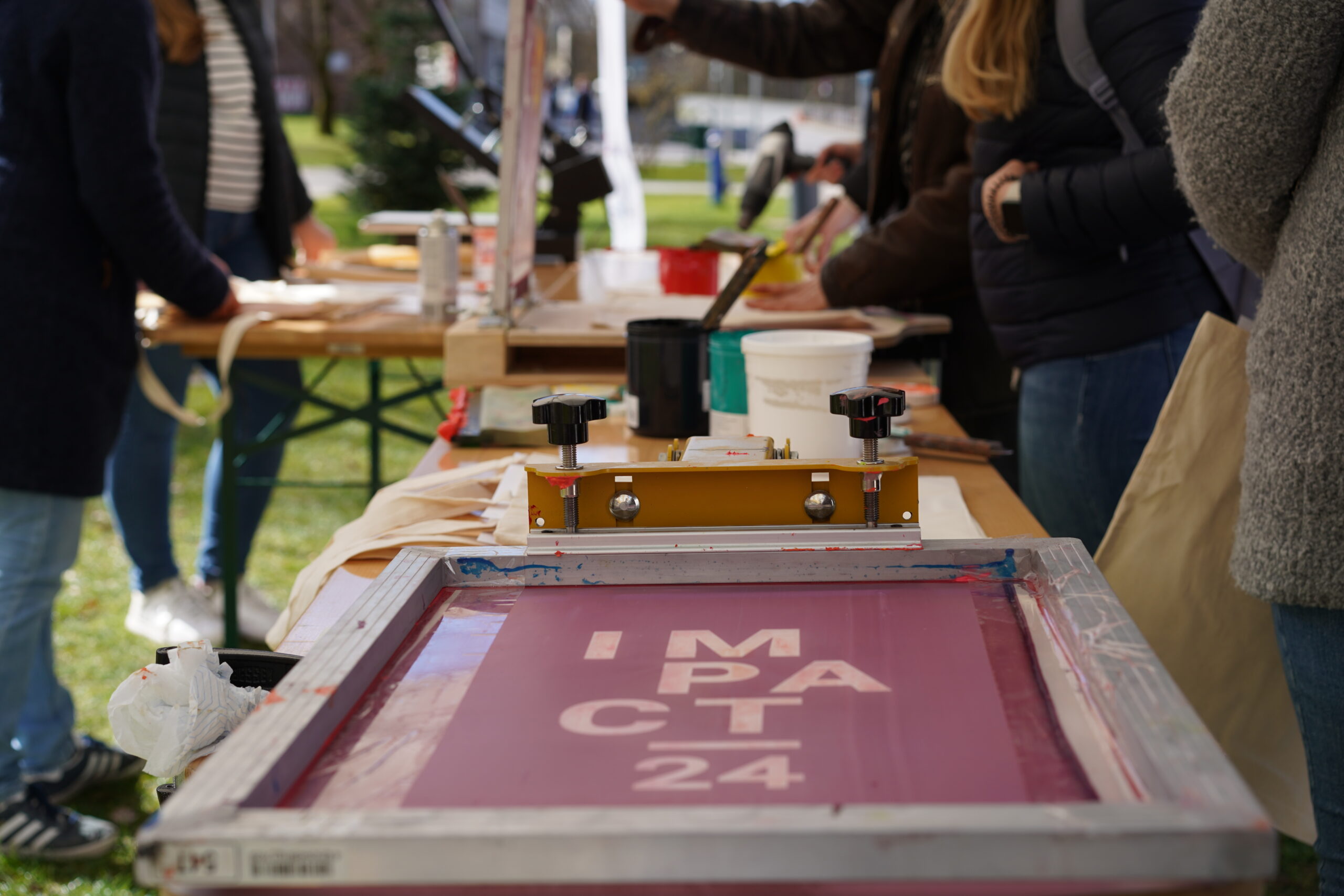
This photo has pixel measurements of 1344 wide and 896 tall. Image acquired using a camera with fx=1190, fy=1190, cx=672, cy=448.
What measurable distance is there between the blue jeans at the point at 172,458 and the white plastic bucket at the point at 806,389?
2.05 metres

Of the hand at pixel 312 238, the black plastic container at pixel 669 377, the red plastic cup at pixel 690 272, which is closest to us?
the black plastic container at pixel 669 377

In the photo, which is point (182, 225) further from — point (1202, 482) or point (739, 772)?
point (739, 772)

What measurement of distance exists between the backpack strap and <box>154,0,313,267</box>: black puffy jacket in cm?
211

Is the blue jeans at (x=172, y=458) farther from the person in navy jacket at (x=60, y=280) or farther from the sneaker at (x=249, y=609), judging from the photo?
the person in navy jacket at (x=60, y=280)

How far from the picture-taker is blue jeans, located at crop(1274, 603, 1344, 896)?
1188mm

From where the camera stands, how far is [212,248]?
329 cm

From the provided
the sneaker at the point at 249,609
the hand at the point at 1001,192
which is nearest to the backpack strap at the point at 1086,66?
the hand at the point at 1001,192

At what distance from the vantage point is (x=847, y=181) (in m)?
3.06

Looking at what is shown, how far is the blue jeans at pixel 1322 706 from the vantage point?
1.19 metres

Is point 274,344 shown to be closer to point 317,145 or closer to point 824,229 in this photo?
point 824,229

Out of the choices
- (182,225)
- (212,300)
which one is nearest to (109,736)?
(212,300)

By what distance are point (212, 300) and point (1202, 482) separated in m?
1.99

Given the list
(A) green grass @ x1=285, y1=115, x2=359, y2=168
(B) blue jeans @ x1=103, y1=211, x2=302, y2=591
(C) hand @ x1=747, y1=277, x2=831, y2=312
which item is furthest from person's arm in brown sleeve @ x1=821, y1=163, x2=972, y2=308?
(A) green grass @ x1=285, y1=115, x2=359, y2=168

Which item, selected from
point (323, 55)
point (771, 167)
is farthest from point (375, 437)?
point (323, 55)
